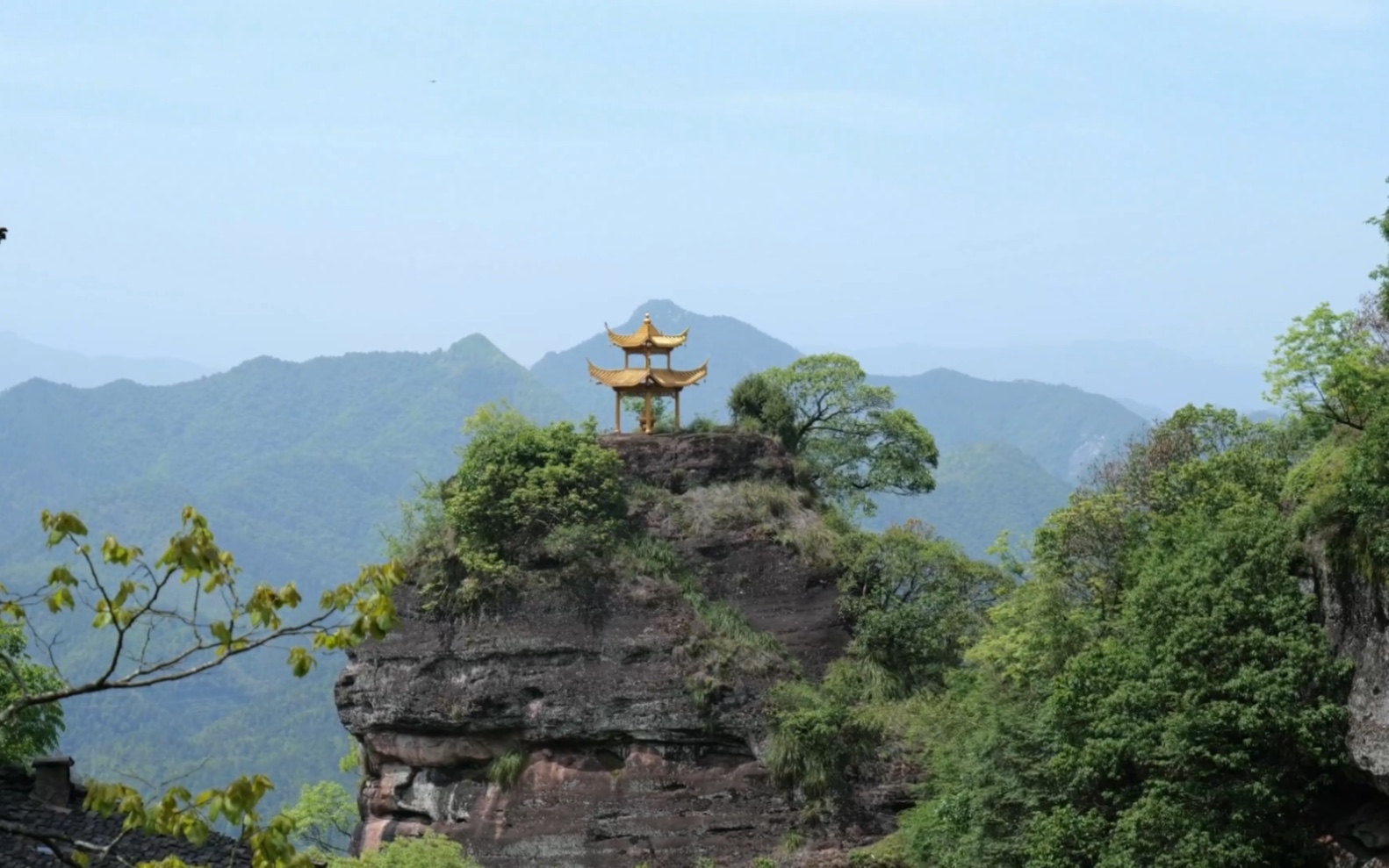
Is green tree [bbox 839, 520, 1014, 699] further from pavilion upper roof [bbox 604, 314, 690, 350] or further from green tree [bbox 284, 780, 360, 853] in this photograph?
green tree [bbox 284, 780, 360, 853]

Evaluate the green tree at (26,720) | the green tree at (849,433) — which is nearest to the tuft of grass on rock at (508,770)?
the green tree at (26,720)

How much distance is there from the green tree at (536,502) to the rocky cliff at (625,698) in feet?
2.36

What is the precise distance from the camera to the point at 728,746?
26.4 meters

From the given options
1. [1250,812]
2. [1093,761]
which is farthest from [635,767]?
[1250,812]

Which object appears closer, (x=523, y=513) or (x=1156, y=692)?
(x=1156, y=692)

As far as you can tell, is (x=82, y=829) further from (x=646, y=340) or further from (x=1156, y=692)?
(x=646, y=340)

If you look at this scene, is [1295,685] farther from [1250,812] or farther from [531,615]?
[531,615]

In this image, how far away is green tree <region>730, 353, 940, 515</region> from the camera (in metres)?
32.3

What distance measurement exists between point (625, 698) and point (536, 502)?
3.49 meters

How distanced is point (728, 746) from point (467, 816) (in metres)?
4.26

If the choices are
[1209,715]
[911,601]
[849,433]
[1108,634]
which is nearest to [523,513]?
[911,601]

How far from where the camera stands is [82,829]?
1894 cm

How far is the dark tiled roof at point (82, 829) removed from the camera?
18422mm

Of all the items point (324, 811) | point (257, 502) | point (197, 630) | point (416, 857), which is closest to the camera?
point (197, 630)
